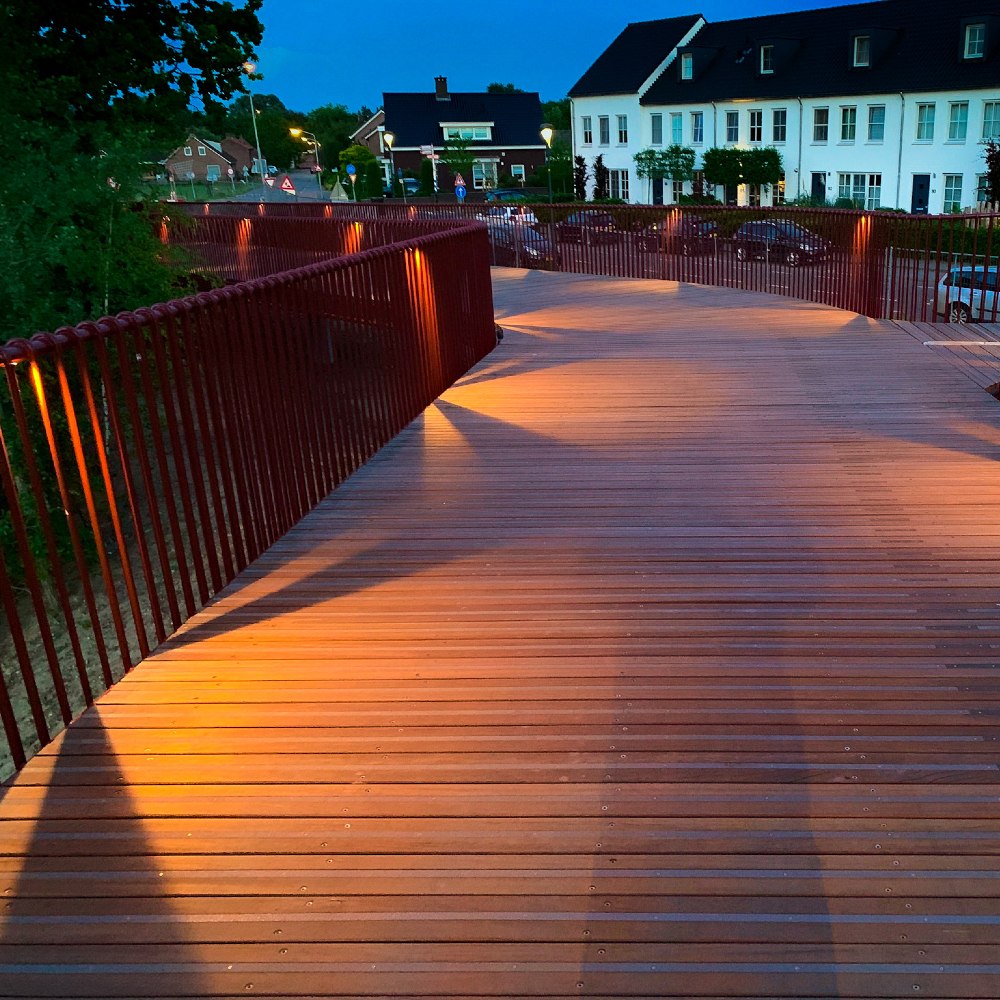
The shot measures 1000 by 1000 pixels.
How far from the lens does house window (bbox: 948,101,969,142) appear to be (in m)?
42.0

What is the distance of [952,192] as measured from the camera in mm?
42812

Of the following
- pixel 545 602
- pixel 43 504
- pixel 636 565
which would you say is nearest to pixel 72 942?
pixel 43 504

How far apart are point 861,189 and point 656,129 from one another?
15593 mm

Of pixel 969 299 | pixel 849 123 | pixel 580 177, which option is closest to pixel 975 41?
pixel 849 123

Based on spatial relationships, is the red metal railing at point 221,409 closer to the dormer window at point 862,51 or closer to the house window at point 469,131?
the dormer window at point 862,51

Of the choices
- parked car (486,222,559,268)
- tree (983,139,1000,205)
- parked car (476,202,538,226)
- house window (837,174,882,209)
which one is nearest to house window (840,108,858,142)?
house window (837,174,882,209)

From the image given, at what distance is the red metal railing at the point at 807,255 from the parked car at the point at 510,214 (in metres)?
0.09

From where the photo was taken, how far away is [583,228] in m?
22.8

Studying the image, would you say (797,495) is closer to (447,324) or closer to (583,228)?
(447,324)

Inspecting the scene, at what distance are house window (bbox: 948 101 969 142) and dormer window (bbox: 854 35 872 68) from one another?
19.2 feet

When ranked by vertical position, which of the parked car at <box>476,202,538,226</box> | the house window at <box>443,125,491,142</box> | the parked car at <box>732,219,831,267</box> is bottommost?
the parked car at <box>732,219,831,267</box>


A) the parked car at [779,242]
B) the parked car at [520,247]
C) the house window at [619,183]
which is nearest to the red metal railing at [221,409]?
the parked car at [779,242]

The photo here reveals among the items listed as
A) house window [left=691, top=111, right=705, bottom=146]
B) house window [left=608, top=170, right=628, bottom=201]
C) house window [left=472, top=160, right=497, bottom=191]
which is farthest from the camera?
house window [left=472, top=160, right=497, bottom=191]

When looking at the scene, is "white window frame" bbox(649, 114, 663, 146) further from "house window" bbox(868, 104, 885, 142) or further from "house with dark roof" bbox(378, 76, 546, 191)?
"house with dark roof" bbox(378, 76, 546, 191)
